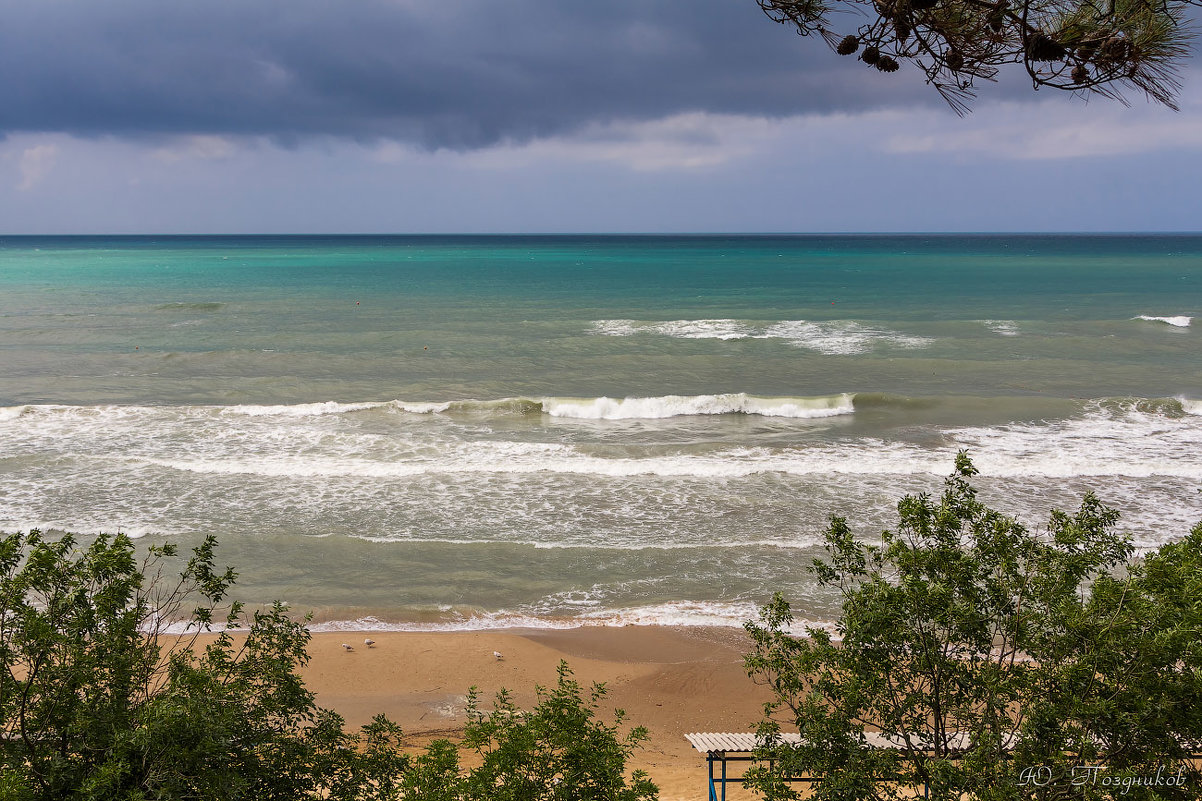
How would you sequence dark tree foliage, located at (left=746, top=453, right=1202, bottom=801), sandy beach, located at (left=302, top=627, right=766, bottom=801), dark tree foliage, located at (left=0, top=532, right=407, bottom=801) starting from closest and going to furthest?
dark tree foliage, located at (left=746, top=453, right=1202, bottom=801) → dark tree foliage, located at (left=0, top=532, right=407, bottom=801) → sandy beach, located at (left=302, top=627, right=766, bottom=801)

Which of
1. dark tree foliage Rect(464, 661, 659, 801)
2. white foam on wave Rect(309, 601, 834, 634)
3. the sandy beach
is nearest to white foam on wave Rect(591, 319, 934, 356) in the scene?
white foam on wave Rect(309, 601, 834, 634)

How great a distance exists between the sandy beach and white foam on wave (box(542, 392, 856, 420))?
13792 millimetres

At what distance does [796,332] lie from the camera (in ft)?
138

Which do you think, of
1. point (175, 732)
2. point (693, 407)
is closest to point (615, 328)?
point (693, 407)

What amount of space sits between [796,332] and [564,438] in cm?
2188

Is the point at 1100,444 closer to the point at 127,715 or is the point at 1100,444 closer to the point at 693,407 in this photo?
the point at 693,407

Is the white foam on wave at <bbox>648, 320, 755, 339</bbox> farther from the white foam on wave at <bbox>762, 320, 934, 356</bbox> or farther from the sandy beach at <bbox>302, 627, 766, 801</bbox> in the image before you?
the sandy beach at <bbox>302, 627, 766, 801</bbox>

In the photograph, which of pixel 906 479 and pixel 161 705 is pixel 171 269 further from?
pixel 161 705

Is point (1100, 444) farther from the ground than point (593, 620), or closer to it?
farther from the ground

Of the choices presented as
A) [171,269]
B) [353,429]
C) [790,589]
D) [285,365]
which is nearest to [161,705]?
[790,589]

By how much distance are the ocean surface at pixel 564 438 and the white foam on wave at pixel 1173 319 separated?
0.23m

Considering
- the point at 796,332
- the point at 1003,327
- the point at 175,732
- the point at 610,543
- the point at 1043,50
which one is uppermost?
the point at 1043,50

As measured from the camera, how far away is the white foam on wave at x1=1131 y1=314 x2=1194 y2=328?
4334 cm

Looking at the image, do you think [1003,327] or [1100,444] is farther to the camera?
[1003,327]
